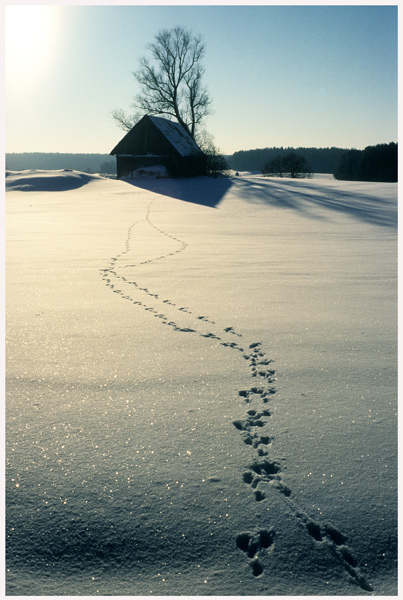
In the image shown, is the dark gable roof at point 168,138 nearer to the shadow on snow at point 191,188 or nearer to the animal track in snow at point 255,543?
the shadow on snow at point 191,188

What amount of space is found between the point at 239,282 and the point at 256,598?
10.8 ft

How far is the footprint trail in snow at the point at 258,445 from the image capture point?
1.42 meters

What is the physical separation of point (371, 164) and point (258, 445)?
43767 millimetres

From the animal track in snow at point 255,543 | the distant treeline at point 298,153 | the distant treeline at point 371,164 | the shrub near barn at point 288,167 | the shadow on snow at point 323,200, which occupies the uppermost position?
the distant treeline at point 298,153

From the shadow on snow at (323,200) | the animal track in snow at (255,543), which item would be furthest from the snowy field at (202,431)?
the shadow on snow at (323,200)

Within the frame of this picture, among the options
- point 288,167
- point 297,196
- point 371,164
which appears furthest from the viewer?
point 371,164

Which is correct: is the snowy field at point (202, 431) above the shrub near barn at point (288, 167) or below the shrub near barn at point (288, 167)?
below

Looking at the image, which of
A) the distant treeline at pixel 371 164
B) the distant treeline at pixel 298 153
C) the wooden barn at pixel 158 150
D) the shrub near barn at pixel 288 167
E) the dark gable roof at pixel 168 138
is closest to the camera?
the wooden barn at pixel 158 150

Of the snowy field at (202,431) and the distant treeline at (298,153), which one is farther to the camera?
the distant treeline at (298,153)

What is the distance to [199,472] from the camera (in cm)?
171

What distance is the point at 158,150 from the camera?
21172 millimetres

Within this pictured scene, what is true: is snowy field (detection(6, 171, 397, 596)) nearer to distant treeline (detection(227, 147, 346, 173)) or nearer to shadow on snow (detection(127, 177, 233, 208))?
shadow on snow (detection(127, 177, 233, 208))

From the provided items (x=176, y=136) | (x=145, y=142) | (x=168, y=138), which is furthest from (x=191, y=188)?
(x=176, y=136)

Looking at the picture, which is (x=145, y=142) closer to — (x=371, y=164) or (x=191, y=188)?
(x=191, y=188)
